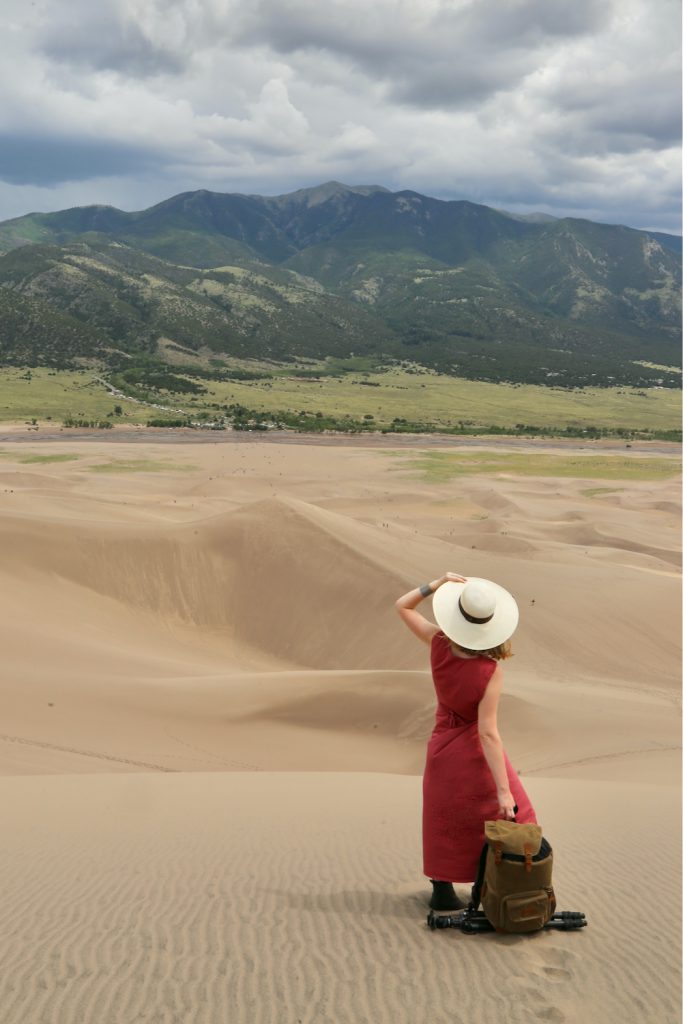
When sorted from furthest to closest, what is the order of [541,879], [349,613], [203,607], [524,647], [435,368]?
1. [435,368]
2. [203,607]
3. [349,613]
4. [524,647]
5. [541,879]

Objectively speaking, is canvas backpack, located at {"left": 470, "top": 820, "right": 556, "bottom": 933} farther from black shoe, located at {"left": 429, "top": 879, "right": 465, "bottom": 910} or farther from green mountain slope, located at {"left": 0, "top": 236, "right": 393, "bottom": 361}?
green mountain slope, located at {"left": 0, "top": 236, "right": 393, "bottom": 361}

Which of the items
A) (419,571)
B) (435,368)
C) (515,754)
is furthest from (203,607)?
(435,368)

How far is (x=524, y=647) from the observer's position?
16.6 m

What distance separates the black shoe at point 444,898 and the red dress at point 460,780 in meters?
0.08

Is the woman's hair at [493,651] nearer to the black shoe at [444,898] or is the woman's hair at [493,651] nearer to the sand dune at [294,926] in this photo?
the black shoe at [444,898]

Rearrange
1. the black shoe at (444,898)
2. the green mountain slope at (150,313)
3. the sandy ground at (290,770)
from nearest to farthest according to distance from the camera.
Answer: the sandy ground at (290,770) → the black shoe at (444,898) → the green mountain slope at (150,313)

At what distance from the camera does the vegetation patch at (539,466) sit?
177 ft

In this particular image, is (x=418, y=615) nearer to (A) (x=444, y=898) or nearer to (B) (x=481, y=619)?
(B) (x=481, y=619)

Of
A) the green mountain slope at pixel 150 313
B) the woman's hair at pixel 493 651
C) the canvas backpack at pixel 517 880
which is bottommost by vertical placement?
the canvas backpack at pixel 517 880

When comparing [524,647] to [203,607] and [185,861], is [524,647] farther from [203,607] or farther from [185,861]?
[185,861]

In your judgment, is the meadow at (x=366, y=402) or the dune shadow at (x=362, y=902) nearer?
the dune shadow at (x=362, y=902)

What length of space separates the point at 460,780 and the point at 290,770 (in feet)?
20.4

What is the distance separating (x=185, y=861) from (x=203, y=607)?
13.7 metres

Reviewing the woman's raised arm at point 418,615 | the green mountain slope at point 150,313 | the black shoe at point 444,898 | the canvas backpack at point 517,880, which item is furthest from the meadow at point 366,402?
the canvas backpack at point 517,880
